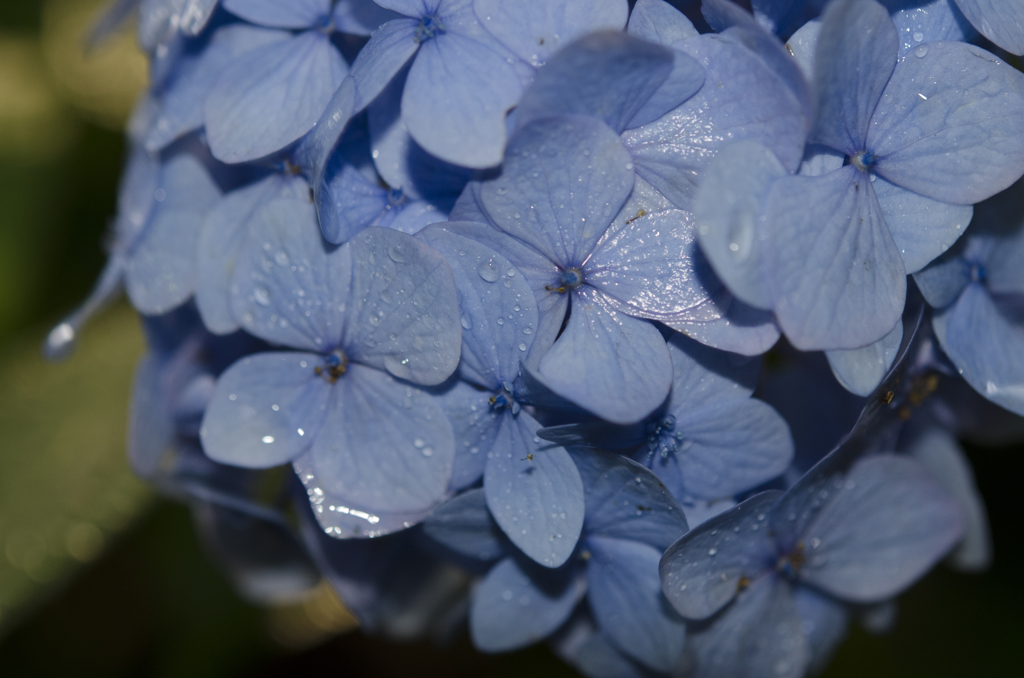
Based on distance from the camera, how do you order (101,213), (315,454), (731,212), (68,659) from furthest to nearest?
1. (101,213)
2. (68,659)
3. (315,454)
4. (731,212)

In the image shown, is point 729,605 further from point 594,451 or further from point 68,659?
point 68,659

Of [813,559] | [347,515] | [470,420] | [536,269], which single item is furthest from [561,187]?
[813,559]

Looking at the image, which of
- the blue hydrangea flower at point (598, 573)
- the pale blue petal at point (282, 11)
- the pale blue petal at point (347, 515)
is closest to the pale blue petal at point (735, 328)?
the blue hydrangea flower at point (598, 573)

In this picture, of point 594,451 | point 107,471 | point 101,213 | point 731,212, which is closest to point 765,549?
point 594,451

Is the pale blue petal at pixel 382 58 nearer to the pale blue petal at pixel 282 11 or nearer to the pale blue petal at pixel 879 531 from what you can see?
the pale blue petal at pixel 282 11

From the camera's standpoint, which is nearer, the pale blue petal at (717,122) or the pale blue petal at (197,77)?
the pale blue petal at (717,122)

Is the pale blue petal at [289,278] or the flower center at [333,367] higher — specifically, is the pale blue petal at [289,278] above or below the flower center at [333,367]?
above
